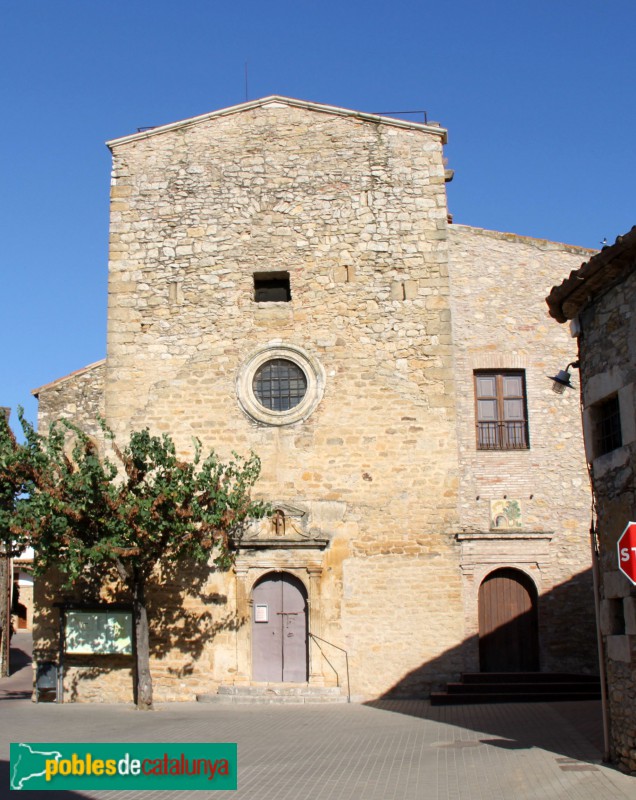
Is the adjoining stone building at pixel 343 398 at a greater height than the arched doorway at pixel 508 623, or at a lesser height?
greater

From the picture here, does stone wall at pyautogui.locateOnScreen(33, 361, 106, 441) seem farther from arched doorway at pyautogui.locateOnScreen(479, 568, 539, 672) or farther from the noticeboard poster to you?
arched doorway at pyautogui.locateOnScreen(479, 568, 539, 672)

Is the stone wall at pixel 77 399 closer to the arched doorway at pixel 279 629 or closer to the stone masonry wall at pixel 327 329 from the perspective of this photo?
the stone masonry wall at pixel 327 329

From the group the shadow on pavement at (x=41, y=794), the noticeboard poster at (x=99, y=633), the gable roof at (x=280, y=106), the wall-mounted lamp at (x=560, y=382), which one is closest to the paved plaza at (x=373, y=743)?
the shadow on pavement at (x=41, y=794)

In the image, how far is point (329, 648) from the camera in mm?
15008

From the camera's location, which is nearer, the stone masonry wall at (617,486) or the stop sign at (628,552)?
the stop sign at (628,552)

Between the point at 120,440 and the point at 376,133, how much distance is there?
23.8ft

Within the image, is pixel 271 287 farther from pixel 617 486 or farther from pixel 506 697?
pixel 617 486

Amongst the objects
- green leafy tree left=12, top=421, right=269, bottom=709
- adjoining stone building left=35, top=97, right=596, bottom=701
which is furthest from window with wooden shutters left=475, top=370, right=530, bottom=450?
green leafy tree left=12, top=421, right=269, bottom=709

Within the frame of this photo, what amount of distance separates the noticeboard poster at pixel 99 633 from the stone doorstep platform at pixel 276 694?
160cm

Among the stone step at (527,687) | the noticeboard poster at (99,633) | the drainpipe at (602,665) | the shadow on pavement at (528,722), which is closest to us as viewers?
the drainpipe at (602,665)

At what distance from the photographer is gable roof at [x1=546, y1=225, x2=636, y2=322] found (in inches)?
347

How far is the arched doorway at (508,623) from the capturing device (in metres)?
15.2

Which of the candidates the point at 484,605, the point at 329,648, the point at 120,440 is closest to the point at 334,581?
the point at 329,648

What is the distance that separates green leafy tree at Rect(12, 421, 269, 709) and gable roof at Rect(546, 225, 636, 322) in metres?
6.17
